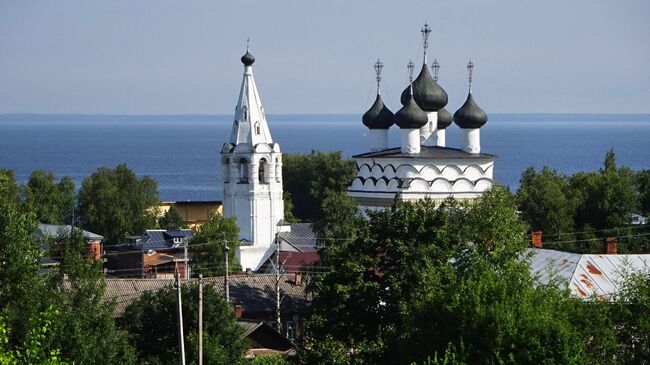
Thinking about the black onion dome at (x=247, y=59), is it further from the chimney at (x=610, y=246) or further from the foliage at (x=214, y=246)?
the chimney at (x=610, y=246)

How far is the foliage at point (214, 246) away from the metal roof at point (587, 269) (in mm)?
9627

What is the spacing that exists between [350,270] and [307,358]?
2.16 meters

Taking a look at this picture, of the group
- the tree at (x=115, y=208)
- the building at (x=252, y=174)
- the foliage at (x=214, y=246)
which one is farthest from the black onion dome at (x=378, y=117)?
the tree at (x=115, y=208)

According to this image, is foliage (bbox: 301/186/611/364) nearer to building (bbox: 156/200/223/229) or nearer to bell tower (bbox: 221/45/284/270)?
bell tower (bbox: 221/45/284/270)

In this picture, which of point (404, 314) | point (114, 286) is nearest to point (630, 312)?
point (404, 314)

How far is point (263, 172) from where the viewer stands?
1743 inches

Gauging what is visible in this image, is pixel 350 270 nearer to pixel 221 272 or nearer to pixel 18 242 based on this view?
pixel 18 242

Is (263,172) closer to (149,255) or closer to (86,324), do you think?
(149,255)

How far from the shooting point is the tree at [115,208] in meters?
48.0

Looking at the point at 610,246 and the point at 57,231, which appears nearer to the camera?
the point at 610,246

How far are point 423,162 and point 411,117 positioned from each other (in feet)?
3.56

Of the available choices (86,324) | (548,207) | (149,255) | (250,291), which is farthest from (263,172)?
(86,324)

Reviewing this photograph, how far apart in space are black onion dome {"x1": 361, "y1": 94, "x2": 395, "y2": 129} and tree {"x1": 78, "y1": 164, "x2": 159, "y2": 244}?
8.90 m

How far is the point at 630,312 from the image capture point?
848 inches
